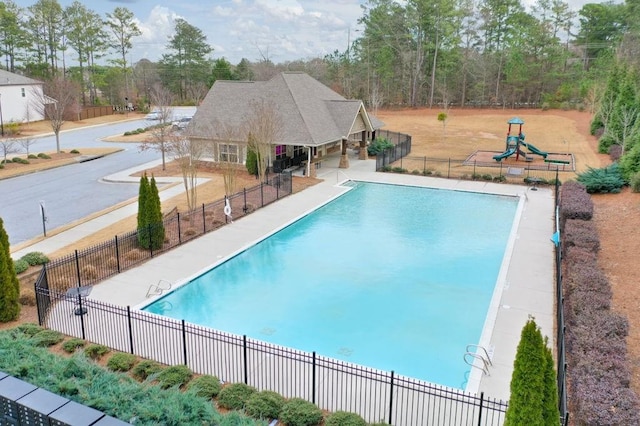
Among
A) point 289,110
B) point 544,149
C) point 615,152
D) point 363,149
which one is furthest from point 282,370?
point 544,149

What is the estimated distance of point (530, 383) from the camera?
6.72 metres

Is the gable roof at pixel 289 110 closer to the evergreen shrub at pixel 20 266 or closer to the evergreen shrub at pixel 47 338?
the evergreen shrub at pixel 20 266

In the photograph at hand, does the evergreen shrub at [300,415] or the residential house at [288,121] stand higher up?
the residential house at [288,121]

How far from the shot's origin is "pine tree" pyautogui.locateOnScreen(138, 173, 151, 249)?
701 inches

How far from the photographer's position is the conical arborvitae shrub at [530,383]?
6.68m

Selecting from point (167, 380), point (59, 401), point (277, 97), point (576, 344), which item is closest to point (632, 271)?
point (576, 344)

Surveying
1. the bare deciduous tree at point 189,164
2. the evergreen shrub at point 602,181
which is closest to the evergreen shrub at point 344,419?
the bare deciduous tree at point 189,164

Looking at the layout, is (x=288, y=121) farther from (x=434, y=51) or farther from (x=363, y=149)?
(x=434, y=51)

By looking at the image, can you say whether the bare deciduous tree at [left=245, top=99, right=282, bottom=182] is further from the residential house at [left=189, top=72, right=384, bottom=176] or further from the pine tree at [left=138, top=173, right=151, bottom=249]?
the pine tree at [left=138, top=173, right=151, bottom=249]

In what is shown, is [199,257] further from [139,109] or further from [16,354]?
[139,109]

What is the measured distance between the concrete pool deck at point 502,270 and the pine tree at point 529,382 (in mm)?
3846

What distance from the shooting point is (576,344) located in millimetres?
10242

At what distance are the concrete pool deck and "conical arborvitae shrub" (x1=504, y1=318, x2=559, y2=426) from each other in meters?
3.82

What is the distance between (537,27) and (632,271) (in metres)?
62.9
